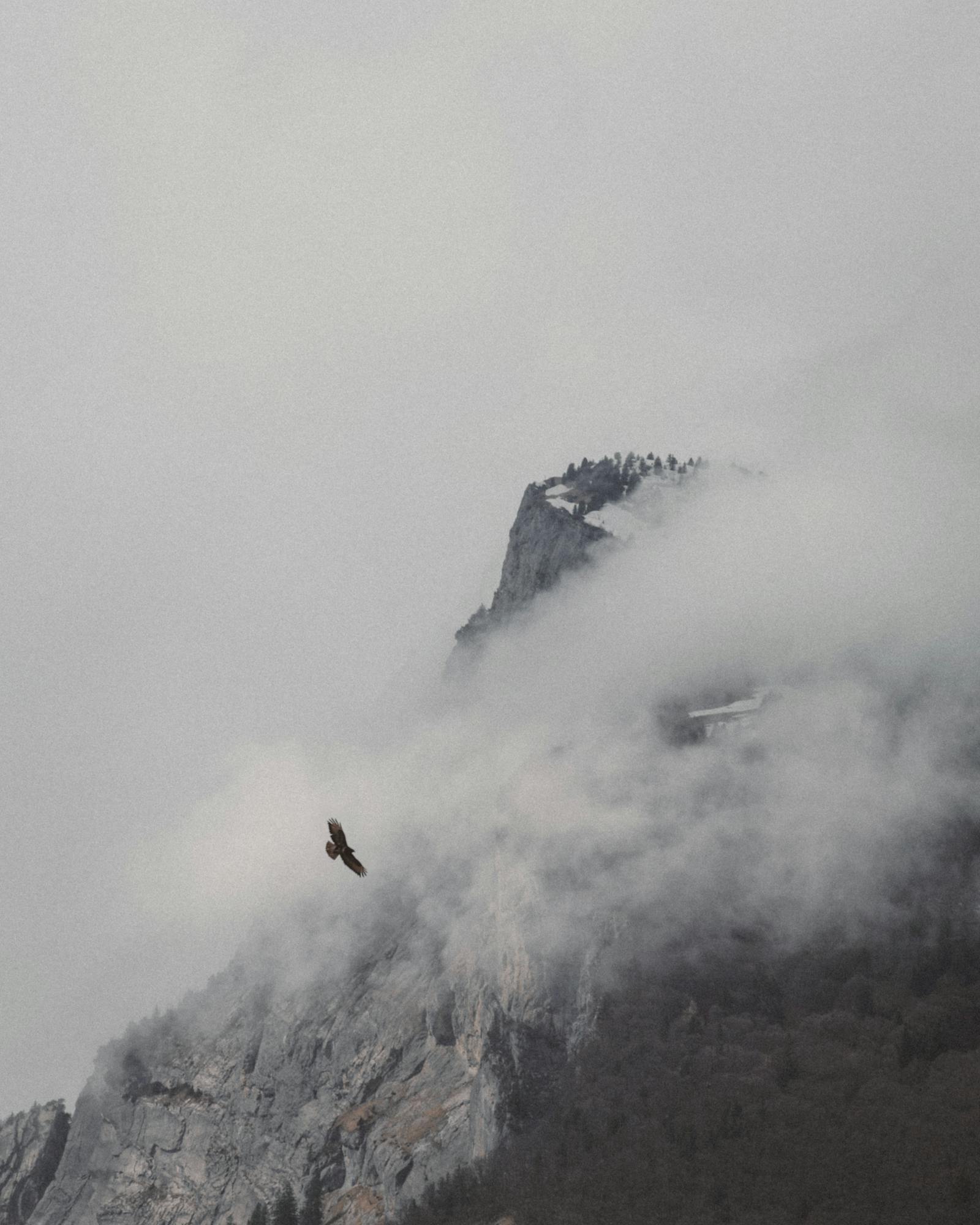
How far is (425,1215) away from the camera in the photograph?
197875 millimetres

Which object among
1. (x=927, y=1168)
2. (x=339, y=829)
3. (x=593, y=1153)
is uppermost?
(x=339, y=829)

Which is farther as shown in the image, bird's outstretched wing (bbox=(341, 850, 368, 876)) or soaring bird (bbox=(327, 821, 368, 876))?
bird's outstretched wing (bbox=(341, 850, 368, 876))

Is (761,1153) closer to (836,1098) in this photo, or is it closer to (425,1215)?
(836,1098)

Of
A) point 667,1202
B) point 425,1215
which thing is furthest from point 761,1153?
point 425,1215

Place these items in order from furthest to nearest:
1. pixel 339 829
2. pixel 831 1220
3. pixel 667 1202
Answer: pixel 667 1202 < pixel 831 1220 < pixel 339 829

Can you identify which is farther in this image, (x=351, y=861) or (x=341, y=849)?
(x=351, y=861)

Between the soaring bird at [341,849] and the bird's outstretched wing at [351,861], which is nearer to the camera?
the soaring bird at [341,849]

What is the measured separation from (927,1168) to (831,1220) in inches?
663

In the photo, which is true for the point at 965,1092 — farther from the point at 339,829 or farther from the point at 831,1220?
the point at 339,829

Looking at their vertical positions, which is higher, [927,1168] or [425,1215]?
[425,1215]

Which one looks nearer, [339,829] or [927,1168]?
[339,829]

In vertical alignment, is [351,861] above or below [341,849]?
below

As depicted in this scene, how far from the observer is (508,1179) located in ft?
648

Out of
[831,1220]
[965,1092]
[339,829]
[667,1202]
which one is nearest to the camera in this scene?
[339,829]
